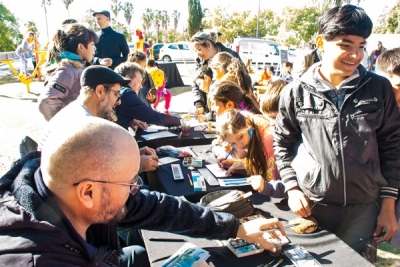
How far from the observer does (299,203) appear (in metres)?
1.57

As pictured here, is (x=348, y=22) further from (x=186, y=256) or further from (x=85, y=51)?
(x=85, y=51)

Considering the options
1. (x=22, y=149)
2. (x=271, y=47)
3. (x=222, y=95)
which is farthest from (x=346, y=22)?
(x=271, y=47)

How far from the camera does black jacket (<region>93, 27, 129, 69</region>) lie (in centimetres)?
524

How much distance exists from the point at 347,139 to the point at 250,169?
0.89 m

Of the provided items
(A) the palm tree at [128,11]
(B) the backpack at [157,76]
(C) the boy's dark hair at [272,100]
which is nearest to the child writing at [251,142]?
(C) the boy's dark hair at [272,100]

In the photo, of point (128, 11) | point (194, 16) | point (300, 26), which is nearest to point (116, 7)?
point (128, 11)

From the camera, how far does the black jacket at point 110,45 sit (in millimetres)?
5238

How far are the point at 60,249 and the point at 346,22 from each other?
148 cm

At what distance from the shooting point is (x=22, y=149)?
211 cm

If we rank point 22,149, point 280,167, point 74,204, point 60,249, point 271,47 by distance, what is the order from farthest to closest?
point 271,47
point 22,149
point 280,167
point 74,204
point 60,249

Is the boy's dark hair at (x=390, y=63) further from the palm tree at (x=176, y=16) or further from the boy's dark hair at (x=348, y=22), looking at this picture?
the palm tree at (x=176, y=16)

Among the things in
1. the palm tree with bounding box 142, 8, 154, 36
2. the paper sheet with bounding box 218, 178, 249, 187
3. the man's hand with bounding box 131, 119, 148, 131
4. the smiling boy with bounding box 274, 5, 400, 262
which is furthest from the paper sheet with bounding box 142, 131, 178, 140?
the palm tree with bounding box 142, 8, 154, 36

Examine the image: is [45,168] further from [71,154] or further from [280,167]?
[280,167]

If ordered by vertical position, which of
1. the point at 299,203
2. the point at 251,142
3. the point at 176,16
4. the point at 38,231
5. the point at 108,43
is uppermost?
the point at 176,16
